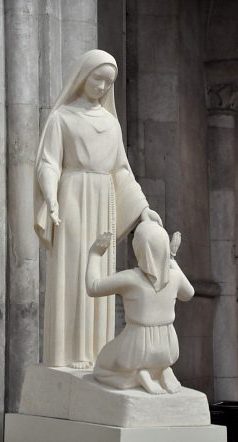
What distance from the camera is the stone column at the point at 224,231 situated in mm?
17656

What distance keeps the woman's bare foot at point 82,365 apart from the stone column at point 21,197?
2.09 metres

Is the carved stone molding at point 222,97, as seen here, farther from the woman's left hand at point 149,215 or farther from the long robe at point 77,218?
the woman's left hand at point 149,215

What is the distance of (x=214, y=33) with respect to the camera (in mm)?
18016

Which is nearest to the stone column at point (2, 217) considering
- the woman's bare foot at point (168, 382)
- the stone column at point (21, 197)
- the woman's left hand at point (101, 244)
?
the stone column at point (21, 197)

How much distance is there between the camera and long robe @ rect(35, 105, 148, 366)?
10.3 m

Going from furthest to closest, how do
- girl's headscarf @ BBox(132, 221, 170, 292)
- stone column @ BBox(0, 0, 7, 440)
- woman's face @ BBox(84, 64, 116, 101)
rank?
stone column @ BBox(0, 0, 7, 440), woman's face @ BBox(84, 64, 116, 101), girl's headscarf @ BBox(132, 221, 170, 292)

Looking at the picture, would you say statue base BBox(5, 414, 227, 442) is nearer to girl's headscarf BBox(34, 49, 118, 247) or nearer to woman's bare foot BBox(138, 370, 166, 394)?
woman's bare foot BBox(138, 370, 166, 394)

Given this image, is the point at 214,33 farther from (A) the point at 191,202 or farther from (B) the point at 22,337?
(B) the point at 22,337

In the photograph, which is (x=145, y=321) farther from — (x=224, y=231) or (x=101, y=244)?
(x=224, y=231)

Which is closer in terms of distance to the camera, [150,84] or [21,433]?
[21,433]

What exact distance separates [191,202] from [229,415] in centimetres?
299

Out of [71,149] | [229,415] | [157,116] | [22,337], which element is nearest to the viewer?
[71,149]

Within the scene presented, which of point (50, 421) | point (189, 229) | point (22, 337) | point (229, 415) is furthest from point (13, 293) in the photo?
point (189, 229)

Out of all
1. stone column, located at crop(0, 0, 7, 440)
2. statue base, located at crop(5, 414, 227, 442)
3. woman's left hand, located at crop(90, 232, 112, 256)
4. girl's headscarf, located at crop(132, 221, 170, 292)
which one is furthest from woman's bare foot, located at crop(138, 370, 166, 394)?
stone column, located at crop(0, 0, 7, 440)
